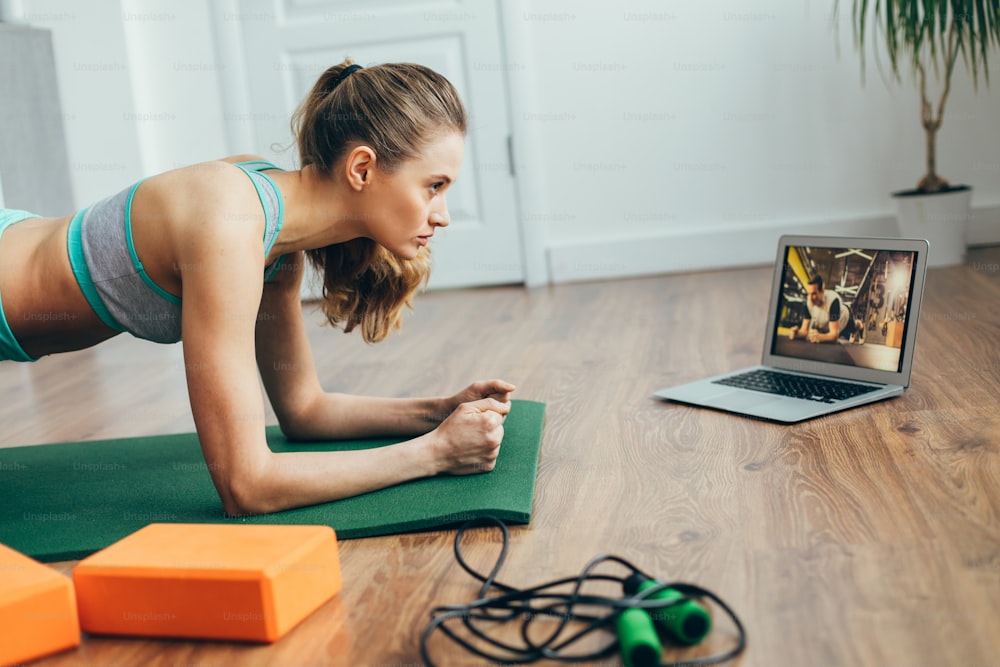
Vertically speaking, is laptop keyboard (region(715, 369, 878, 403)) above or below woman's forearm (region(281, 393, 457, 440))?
below

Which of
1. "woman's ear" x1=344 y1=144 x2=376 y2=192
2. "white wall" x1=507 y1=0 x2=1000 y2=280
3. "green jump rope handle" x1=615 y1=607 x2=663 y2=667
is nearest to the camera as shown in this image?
"green jump rope handle" x1=615 y1=607 x2=663 y2=667

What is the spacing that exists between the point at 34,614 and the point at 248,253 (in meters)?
0.51

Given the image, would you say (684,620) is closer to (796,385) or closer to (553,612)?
(553,612)

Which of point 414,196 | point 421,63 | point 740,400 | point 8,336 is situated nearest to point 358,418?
point 414,196

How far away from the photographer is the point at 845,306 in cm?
173

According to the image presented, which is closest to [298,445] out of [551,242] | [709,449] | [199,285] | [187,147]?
[199,285]

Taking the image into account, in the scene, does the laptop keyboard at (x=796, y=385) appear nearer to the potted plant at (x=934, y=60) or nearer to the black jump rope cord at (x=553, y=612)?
the black jump rope cord at (x=553, y=612)

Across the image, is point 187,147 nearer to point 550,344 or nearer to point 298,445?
point 550,344

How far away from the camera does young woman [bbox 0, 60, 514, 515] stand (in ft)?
4.22

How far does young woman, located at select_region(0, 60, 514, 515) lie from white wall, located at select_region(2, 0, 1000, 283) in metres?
2.10

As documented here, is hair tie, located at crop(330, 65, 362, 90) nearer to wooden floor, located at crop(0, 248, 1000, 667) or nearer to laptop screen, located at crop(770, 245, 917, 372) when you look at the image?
wooden floor, located at crop(0, 248, 1000, 667)

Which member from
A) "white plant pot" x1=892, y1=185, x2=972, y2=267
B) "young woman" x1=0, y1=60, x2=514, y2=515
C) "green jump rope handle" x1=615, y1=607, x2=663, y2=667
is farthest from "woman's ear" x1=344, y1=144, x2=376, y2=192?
"white plant pot" x1=892, y1=185, x2=972, y2=267

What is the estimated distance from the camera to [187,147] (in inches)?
144

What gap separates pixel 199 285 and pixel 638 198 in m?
2.50
